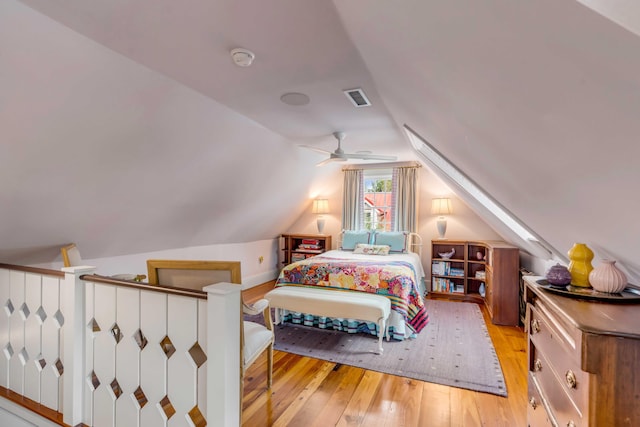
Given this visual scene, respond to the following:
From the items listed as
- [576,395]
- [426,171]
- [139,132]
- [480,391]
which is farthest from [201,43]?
[426,171]

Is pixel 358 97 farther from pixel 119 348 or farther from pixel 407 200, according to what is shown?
pixel 407 200

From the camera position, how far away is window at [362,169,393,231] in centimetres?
579

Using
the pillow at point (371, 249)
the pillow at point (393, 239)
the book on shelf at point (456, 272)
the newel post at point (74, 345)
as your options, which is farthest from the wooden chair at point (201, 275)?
the book on shelf at point (456, 272)

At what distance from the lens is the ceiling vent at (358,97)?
2.37 m

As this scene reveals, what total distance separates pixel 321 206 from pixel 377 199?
112 cm

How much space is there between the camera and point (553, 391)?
3.76 ft

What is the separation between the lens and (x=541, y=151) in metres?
1.05

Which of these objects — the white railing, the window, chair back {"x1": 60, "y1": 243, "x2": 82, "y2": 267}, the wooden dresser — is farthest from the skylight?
chair back {"x1": 60, "y1": 243, "x2": 82, "y2": 267}

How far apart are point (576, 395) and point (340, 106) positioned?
2.41m

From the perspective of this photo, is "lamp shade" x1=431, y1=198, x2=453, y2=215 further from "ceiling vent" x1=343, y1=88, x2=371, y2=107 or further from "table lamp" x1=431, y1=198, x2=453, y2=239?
"ceiling vent" x1=343, y1=88, x2=371, y2=107

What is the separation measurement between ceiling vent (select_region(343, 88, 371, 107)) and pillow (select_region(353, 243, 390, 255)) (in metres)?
2.76

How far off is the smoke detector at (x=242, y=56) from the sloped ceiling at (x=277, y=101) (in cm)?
5

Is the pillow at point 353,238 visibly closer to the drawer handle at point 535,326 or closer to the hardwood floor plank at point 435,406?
the hardwood floor plank at point 435,406

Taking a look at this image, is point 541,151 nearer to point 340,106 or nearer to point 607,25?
point 607,25
